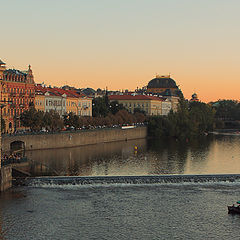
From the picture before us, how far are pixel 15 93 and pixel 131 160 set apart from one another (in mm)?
46667

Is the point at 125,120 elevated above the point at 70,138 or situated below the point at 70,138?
above

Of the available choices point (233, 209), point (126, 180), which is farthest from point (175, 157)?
point (233, 209)

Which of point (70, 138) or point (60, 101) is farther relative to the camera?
point (60, 101)

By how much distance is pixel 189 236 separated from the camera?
4378 cm

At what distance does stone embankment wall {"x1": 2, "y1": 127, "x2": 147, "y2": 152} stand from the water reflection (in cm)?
258

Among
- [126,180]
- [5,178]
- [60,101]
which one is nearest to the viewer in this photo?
[5,178]

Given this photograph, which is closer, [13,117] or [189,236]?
[189,236]

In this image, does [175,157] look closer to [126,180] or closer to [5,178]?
[126,180]

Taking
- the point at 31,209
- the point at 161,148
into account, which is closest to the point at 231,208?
the point at 31,209

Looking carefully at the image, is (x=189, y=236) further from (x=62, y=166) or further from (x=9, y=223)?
(x=62, y=166)

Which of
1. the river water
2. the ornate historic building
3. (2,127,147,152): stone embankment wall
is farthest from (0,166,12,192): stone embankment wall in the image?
the ornate historic building

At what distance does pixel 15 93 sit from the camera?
127 metres

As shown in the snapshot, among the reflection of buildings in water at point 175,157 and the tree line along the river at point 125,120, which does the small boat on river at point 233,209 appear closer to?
the reflection of buildings in water at point 175,157

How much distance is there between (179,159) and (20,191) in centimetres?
4071
